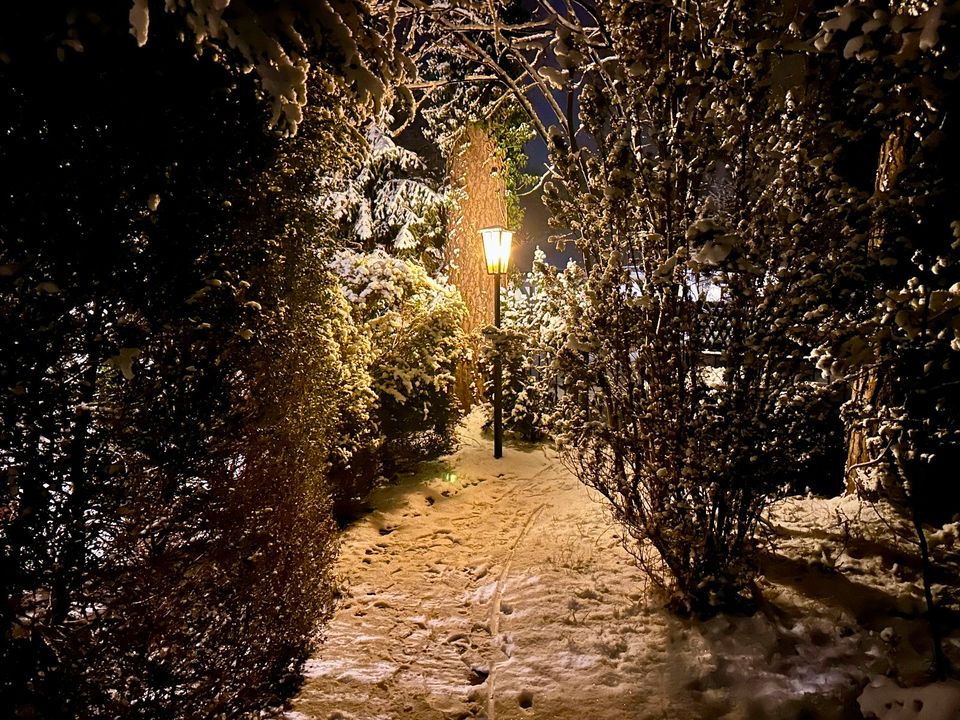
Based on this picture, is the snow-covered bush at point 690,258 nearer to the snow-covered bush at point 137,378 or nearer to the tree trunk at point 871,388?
the tree trunk at point 871,388

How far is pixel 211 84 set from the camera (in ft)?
8.19

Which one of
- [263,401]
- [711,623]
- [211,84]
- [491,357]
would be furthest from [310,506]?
[711,623]

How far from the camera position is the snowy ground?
9.79ft

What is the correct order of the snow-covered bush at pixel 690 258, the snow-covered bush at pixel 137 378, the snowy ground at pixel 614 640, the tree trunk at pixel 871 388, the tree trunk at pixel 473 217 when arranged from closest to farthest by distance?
the snow-covered bush at pixel 137 378 → the snowy ground at pixel 614 640 → the snow-covered bush at pixel 690 258 → the tree trunk at pixel 871 388 → the tree trunk at pixel 473 217

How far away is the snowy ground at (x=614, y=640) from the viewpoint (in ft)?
9.79

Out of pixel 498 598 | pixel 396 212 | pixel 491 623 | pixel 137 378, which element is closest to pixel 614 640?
pixel 491 623

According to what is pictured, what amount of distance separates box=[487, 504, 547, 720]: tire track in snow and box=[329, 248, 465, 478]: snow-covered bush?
2.20 m

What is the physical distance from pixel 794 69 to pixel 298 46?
2.61 m

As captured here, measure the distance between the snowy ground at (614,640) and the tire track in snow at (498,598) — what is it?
2 centimetres

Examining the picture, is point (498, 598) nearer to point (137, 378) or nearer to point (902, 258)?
point (137, 378)

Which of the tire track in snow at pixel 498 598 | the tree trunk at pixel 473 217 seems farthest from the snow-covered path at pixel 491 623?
the tree trunk at pixel 473 217

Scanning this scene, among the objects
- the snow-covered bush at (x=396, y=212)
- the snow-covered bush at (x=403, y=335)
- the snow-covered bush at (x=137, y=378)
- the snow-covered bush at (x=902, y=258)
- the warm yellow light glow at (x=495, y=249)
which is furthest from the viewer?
the snow-covered bush at (x=396, y=212)

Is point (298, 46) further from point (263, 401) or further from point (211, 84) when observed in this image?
point (263, 401)

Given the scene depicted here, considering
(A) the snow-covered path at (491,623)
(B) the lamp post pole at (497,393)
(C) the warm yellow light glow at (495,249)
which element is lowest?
(A) the snow-covered path at (491,623)
